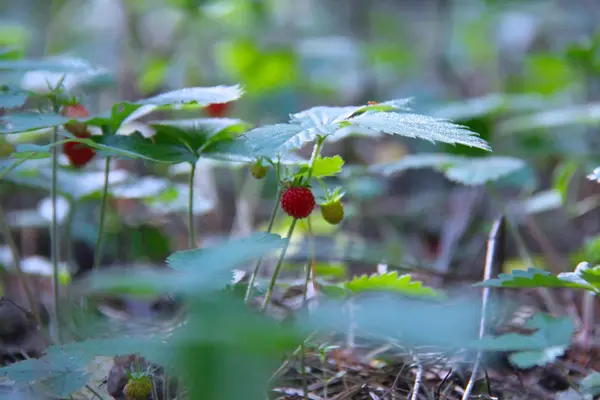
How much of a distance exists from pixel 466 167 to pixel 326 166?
62 centimetres

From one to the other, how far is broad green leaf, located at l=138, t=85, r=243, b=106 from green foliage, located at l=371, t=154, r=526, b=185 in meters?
0.50

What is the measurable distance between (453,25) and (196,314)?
11.6ft

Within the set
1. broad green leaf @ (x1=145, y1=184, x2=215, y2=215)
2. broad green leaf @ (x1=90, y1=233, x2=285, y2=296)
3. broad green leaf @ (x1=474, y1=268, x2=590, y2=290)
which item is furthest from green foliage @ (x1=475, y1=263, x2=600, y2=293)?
broad green leaf @ (x1=145, y1=184, x2=215, y2=215)

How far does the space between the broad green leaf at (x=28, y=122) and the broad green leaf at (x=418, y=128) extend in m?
0.39

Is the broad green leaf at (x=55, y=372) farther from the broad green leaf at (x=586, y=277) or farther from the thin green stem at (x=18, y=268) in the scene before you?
the broad green leaf at (x=586, y=277)

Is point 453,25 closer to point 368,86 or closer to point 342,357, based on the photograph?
point 368,86

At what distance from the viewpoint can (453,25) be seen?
3.67 metres

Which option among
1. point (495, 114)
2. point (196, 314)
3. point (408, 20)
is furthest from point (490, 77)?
point (196, 314)

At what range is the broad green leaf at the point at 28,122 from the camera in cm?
78

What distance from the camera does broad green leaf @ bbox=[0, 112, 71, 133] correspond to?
0.78 metres

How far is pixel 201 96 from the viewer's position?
0.86 meters

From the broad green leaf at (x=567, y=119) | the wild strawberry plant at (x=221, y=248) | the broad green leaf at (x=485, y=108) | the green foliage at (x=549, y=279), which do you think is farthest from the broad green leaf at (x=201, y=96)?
the broad green leaf at (x=567, y=119)

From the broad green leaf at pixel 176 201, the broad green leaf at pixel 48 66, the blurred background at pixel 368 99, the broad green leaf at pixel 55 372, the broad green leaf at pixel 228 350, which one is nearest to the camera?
the broad green leaf at pixel 228 350

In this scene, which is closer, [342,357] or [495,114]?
[342,357]
